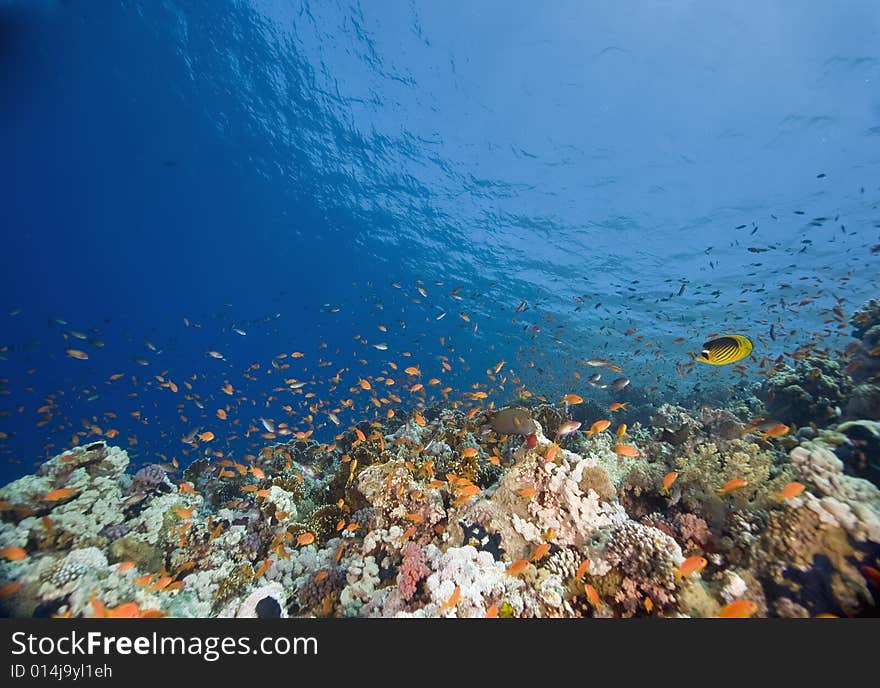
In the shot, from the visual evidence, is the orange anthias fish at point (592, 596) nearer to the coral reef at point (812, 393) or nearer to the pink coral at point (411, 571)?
the pink coral at point (411, 571)

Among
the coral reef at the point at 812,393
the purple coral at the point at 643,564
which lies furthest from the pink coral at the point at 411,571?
the coral reef at the point at 812,393

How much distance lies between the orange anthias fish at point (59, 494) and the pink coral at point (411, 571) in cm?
594

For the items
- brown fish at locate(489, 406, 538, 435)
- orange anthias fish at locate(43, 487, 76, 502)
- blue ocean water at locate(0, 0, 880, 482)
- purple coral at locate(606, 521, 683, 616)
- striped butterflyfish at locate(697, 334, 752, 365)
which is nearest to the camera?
purple coral at locate(606, 521, 683, 616)

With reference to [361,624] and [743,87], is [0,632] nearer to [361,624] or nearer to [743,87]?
[361,624]

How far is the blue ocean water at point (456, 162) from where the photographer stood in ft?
61.1

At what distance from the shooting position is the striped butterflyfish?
4.43m

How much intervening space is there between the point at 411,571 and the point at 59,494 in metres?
6.18

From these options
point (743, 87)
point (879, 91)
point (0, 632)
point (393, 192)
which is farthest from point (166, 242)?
point (879, 91)

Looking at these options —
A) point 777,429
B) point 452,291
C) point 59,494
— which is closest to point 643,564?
point 777,429

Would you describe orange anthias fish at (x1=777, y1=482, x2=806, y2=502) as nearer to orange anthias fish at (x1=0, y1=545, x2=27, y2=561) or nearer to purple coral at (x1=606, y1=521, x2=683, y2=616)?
purple coral at (x1=606, y1=521, x2=683, y2=616)

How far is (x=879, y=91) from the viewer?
17328 millimetres

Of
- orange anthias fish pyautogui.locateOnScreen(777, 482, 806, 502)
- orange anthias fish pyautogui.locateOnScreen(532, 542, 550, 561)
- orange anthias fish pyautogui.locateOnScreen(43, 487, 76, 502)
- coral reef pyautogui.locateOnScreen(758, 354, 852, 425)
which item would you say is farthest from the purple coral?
orange anthias fish pyautogui.locateOnScreen(43, 487, 76, 502)

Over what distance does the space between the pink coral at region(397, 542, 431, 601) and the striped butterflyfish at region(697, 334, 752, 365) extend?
4515mm

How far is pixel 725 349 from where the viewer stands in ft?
14.7
